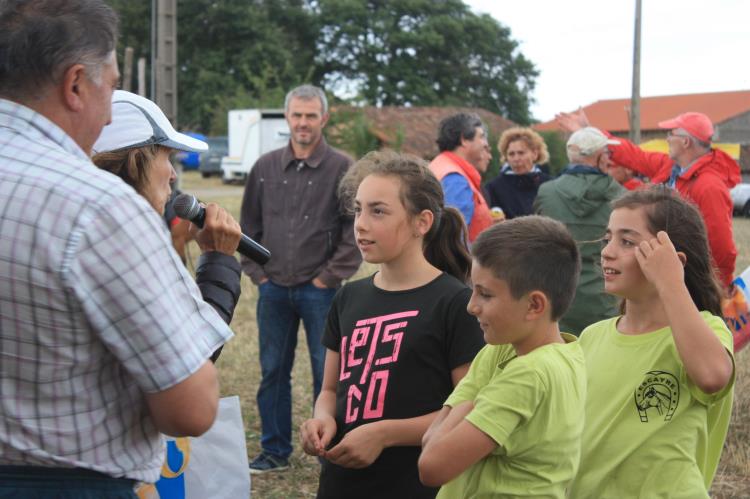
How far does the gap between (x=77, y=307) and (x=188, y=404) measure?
0.26 m

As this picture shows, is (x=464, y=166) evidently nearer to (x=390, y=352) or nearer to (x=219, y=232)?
(x=390, y=352)

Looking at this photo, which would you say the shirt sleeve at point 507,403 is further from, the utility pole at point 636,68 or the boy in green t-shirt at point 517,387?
the utility pole at point 636,68

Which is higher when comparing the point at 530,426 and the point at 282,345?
the point at 530,426

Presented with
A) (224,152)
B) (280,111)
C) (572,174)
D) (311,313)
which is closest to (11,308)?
(311,313)

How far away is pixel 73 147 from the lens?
1.55 metres

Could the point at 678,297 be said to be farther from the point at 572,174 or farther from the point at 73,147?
the point at 572,174

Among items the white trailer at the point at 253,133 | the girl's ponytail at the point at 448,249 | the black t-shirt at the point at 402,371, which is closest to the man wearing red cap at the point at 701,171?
the girl's ponytail at the point at 448,249

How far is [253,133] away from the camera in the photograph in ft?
102

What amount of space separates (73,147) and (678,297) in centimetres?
161

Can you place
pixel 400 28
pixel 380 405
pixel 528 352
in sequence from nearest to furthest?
pixel 528 352, pixel 380 405, pixel 400 28

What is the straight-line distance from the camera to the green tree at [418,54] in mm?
54469

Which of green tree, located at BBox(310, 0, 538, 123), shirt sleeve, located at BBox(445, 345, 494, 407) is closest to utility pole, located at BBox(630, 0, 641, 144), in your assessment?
shirt sleeve, located at BBox(445, 345, 494, 407)

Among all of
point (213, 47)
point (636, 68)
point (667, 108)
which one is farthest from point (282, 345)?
point (667, 108)

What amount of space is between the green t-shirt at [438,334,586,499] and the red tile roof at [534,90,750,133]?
67.1 meters
